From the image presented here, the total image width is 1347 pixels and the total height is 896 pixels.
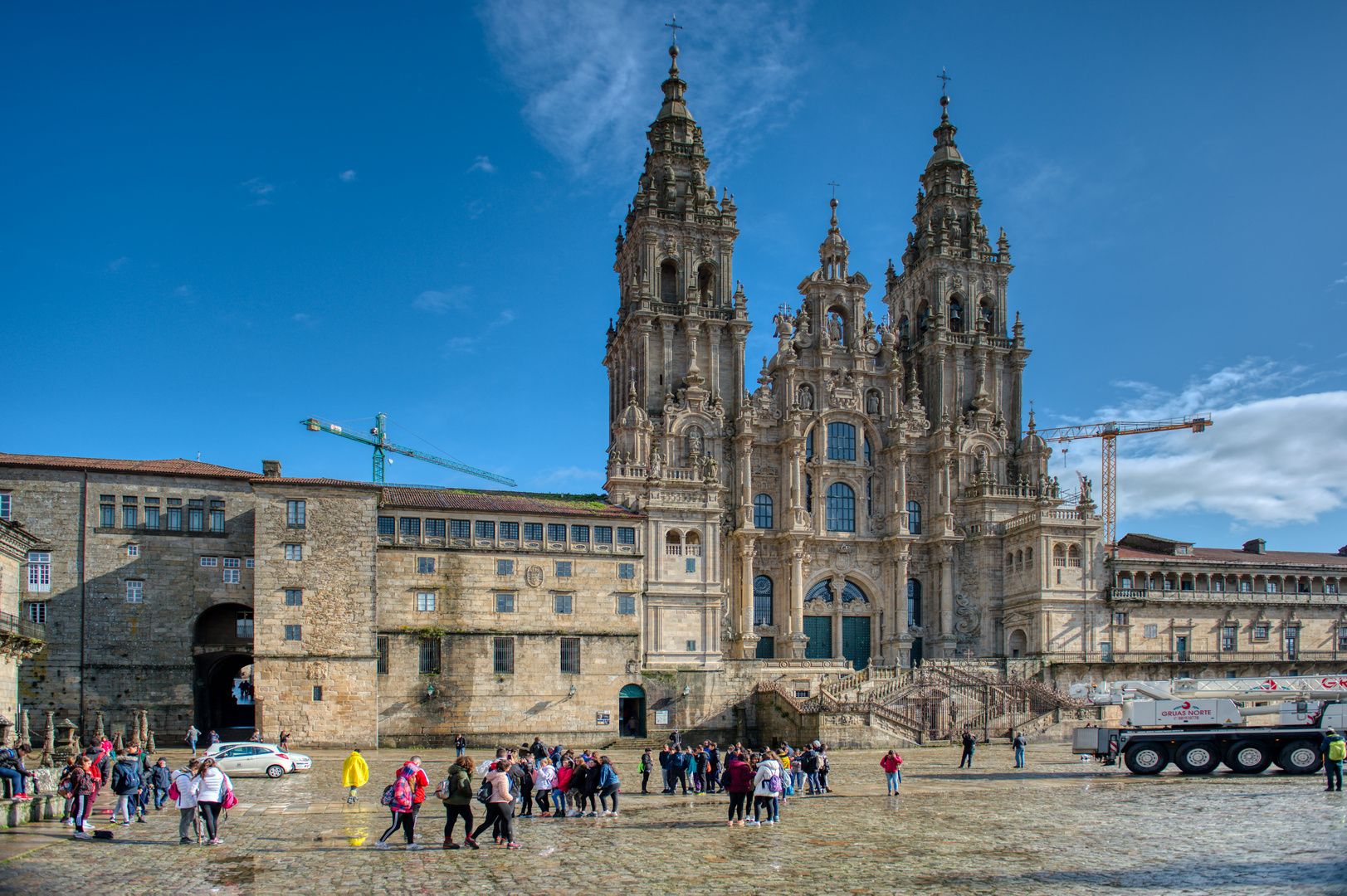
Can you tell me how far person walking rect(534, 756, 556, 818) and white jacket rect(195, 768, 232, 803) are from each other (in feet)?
25.9

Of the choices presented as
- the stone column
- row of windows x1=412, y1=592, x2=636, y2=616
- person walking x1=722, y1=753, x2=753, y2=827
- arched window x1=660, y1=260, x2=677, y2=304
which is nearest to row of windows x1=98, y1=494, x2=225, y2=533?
row of windows x1=412, y1=592, x2=636, y2=616

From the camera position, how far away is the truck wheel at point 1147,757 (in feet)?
125

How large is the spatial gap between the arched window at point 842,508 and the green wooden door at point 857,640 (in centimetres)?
549

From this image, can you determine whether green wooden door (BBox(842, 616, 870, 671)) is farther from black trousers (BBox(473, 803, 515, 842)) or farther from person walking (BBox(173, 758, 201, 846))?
person walking (BBox(173, 758, 201, 846))

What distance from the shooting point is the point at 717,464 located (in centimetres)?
6762

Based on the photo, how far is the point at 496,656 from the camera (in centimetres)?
5684

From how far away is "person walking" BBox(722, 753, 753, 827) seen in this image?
86.2 ft

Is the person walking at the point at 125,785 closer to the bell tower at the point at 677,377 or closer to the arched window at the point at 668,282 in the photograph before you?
the bell tower at the point at 677,377

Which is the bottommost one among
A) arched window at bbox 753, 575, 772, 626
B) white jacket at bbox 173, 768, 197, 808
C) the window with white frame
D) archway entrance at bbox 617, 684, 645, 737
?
archway entrance at bbox 617, 684, 645, 737

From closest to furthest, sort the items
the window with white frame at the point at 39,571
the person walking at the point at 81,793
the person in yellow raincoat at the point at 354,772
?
the person walking at the point at 81,793, the person in yellow raincoat at the point at 354,772, the window with white frame at the point at 39,571

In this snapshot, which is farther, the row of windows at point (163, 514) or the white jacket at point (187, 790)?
the row of windows at point (163, 514)

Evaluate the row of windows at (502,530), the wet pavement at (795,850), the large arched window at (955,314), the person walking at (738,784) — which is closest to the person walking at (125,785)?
the wet pavement at (795,850)

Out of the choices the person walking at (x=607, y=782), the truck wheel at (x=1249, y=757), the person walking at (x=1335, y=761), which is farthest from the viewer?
the truck wheel at (x=1249, y=757)

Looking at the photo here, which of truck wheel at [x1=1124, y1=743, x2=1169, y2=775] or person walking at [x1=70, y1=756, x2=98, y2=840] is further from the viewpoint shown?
truck wheel at [x1=1124, y1=743, x2=1169, y2=775]
